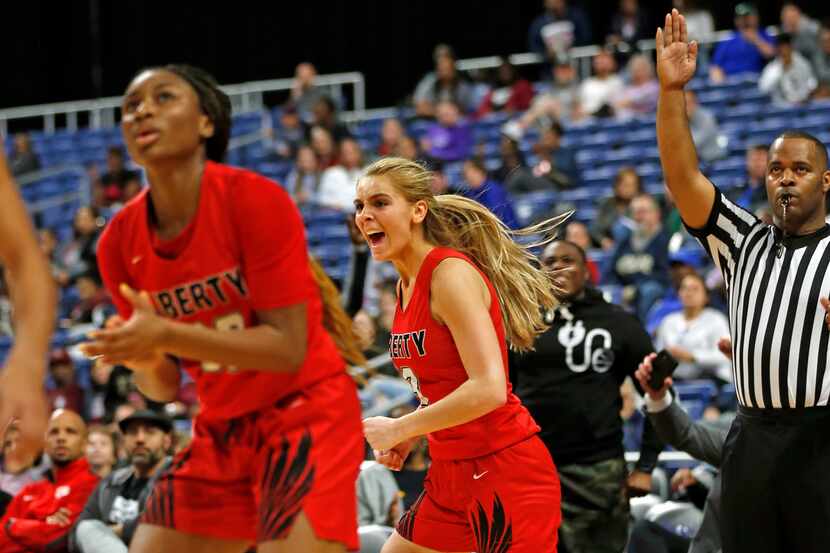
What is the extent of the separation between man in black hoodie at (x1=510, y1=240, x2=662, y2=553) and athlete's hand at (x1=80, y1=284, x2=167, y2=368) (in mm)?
2923

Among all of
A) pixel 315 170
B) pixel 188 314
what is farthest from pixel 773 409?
pixel 315 170

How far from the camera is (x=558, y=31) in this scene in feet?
52.7

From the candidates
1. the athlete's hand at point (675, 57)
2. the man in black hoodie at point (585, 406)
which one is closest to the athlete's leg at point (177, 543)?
the athlete's hand at point (675, 57)

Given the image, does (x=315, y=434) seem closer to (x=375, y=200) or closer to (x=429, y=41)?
(x=375, y=200)

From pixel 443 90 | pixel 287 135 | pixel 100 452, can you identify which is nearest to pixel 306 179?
pixel 287 135

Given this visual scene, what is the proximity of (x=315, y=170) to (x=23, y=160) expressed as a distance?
530 centimetres

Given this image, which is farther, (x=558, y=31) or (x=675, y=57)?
(x=558, y=31)

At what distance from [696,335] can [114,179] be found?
927 cm

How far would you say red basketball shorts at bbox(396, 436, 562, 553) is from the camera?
A: 4.34m

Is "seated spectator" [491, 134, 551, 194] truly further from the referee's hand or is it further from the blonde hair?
the blonde hair

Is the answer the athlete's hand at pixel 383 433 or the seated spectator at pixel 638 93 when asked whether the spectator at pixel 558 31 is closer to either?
the seated spectator at pixel 638 93

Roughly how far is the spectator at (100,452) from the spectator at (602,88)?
791 centimetres

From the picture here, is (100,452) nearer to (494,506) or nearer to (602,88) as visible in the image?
(494,506)

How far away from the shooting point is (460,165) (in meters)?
14.9
